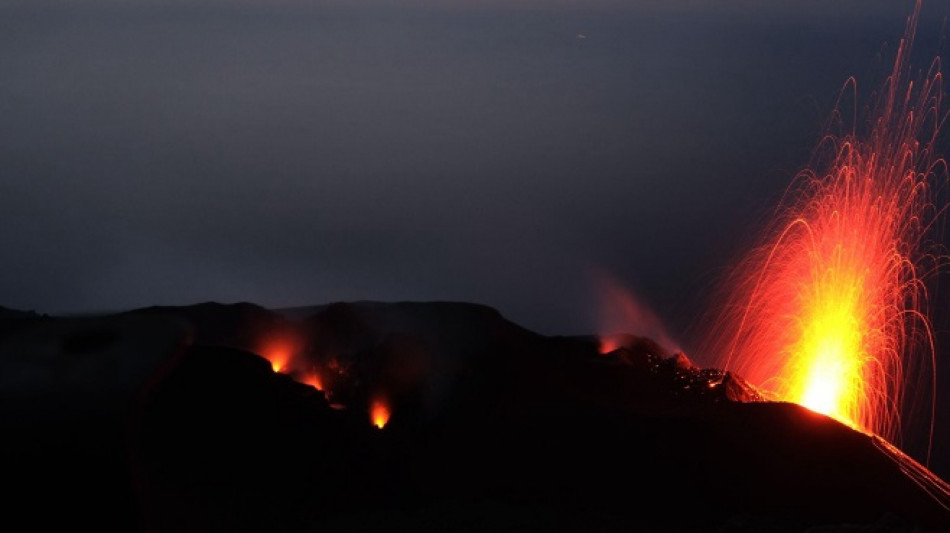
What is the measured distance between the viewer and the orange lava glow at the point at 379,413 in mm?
19125

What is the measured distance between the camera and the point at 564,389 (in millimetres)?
19906

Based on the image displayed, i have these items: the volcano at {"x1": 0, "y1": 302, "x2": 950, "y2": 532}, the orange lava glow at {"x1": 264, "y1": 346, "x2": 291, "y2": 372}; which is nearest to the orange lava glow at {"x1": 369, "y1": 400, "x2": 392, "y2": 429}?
the volcano at {"x1": 0, "y1": 302, "x2": 950, "y2": 532}

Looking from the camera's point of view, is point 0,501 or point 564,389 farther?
point 564,389

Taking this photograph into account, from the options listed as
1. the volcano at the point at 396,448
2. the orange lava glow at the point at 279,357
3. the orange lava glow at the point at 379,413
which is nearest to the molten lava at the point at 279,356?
the orange lava glow at the point at 279,357

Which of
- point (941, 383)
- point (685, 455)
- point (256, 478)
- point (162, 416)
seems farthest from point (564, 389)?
point (941, 383)

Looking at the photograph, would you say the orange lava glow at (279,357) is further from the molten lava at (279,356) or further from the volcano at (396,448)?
the volcano at (396,448)

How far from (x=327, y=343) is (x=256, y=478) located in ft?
20.7

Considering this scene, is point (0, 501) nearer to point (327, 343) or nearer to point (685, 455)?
point (327, 343)

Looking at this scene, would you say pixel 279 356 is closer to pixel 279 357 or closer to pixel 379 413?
pixel 279 357

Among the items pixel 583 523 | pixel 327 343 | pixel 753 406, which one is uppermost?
pixel 327 343

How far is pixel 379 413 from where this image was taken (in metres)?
19.4

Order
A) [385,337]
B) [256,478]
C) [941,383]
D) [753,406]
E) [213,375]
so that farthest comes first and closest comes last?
[941,383]
[385,337]
[753,406]
[213,375]
[256,478]

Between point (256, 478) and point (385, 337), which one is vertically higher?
point (385, 337)

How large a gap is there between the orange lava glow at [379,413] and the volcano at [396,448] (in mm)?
42
